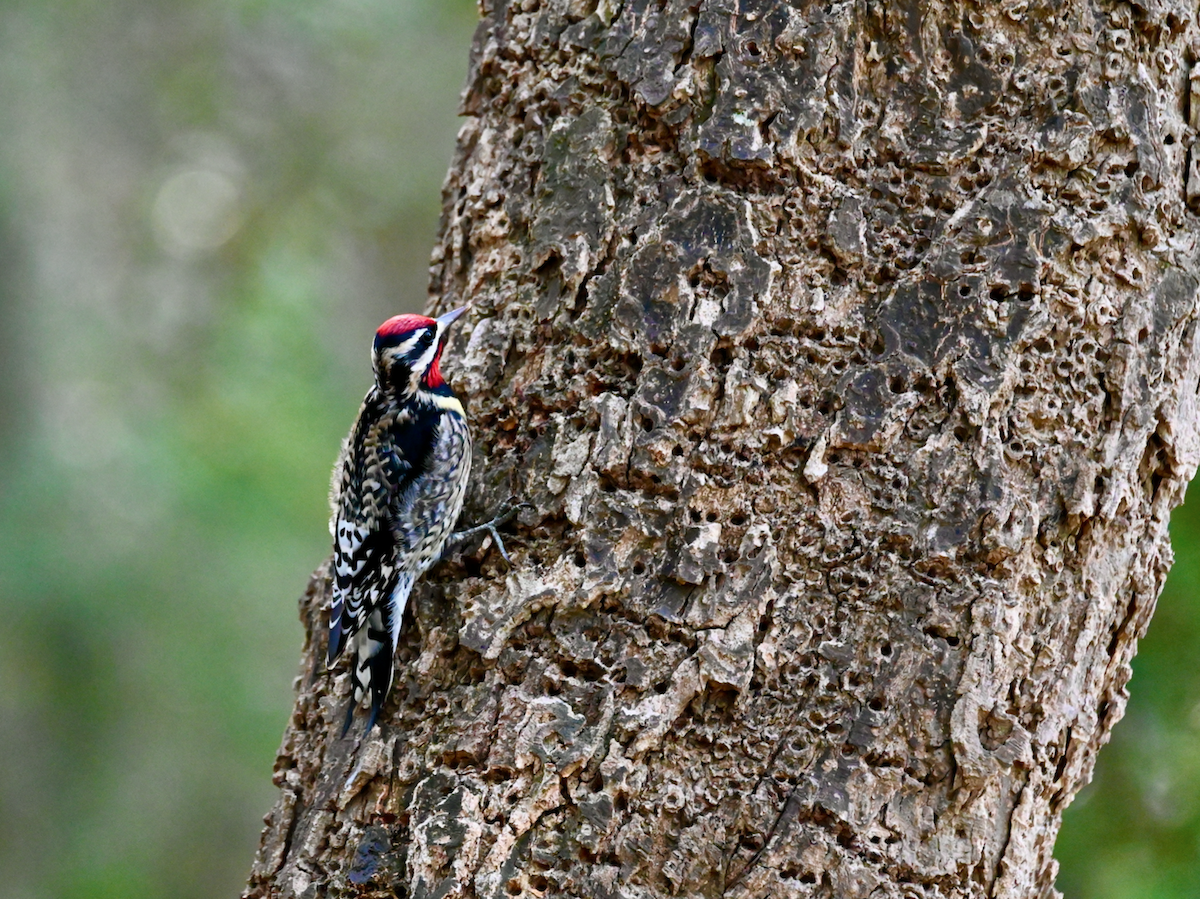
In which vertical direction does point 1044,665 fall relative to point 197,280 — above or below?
below

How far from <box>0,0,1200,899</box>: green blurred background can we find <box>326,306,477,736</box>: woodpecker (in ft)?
12.6

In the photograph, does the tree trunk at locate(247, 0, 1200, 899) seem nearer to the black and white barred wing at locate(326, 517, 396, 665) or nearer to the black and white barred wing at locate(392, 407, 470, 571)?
the black and white barred wing at locate(326, 517, 396, 665)

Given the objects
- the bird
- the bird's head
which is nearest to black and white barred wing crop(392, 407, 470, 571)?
the bird

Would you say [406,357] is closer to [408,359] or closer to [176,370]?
[408,359]

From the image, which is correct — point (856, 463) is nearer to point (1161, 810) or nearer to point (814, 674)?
point (814, 674)

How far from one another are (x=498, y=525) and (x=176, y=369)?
242 inches

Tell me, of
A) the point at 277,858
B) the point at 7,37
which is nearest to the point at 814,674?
the point at 277,858

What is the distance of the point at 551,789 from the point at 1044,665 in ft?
3.43

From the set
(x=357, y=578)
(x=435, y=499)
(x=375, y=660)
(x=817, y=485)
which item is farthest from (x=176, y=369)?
(x=817, y=485)

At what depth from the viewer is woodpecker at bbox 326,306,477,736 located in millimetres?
2658

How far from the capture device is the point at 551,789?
7.35 feet

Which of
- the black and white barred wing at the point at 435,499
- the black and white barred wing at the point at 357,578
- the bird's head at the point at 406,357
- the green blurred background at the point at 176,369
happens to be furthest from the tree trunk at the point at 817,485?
the green blurred background at the point at 176,369

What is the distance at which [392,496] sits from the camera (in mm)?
3336

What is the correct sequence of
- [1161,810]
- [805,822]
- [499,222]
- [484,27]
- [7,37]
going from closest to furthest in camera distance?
[805,822] → [499,222] → [484,27] → [1161,810] → [7,37]
